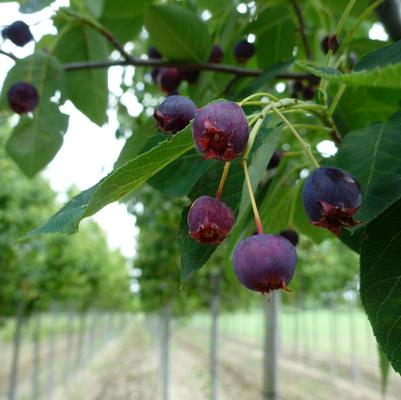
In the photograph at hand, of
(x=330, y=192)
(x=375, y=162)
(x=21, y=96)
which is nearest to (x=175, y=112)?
(x=330, y=192)

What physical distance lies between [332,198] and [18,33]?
97cm

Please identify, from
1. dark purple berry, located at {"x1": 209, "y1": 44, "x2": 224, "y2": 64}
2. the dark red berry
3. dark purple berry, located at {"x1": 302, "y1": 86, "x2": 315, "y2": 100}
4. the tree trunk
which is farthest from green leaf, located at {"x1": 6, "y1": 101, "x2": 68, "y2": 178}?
the tree trunk

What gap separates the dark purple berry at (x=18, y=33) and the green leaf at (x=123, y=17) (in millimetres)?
313

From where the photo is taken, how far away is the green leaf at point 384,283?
73 cm

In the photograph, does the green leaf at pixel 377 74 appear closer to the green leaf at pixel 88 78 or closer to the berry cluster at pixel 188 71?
the berry cluster at pixel 188 71

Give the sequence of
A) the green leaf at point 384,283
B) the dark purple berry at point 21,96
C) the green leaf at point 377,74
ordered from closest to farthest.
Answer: the green leaf at point 377,74, the green leaf at point 384,283, the dark purple berry at point 21,96

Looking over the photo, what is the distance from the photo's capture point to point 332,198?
66 centimetres

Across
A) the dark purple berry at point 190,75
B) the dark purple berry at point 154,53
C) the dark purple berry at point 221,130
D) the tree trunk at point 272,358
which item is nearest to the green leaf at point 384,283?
the dark purple berry at point 221,130

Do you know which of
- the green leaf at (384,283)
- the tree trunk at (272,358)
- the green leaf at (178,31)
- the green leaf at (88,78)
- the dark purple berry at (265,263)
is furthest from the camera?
the tree trunk at (272,358)

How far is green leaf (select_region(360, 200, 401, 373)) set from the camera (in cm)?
73

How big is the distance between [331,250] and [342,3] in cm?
1369

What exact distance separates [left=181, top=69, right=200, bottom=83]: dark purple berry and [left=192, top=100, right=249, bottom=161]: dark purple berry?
0.87 m

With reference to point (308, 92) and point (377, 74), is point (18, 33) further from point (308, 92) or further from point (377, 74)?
point (377, 74)

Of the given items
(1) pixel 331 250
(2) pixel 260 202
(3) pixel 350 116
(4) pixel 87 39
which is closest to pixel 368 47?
(3) pixel 350 116
